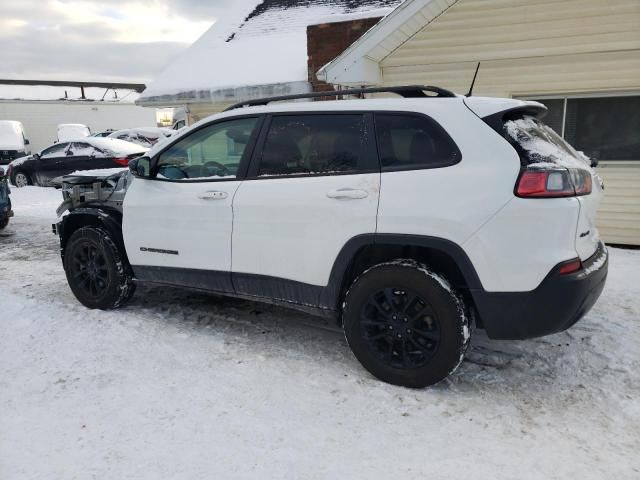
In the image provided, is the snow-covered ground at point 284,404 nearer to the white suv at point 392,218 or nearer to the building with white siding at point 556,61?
the white suv at point 392,218

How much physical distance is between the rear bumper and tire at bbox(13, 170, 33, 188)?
600 inches

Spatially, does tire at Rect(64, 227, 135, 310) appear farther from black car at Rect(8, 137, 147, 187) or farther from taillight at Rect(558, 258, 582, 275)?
black car at Rect(8, 137, 147, 187)

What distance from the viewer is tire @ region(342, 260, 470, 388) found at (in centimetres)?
306

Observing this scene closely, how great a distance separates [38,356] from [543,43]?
24.1 ft

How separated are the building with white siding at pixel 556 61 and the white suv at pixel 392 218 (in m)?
4.54

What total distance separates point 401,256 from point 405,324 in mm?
457

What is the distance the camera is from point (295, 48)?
42.9 ft

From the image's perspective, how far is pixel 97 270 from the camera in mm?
4602

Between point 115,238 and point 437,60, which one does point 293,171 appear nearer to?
point 115,238

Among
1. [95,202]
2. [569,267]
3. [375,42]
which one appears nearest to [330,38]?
[375,42]

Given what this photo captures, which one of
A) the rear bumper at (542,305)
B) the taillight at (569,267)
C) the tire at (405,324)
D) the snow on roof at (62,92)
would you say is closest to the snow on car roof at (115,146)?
the tire at (405,324)

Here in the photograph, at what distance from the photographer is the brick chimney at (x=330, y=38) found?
9440mm

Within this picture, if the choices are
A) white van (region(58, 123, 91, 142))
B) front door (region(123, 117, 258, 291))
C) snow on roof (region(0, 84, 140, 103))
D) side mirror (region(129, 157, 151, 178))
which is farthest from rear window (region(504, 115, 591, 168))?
snow on roof (region(0, 84, 140, 103))

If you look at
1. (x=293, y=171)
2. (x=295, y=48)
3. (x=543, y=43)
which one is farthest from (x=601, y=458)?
(x=295, y=48)
